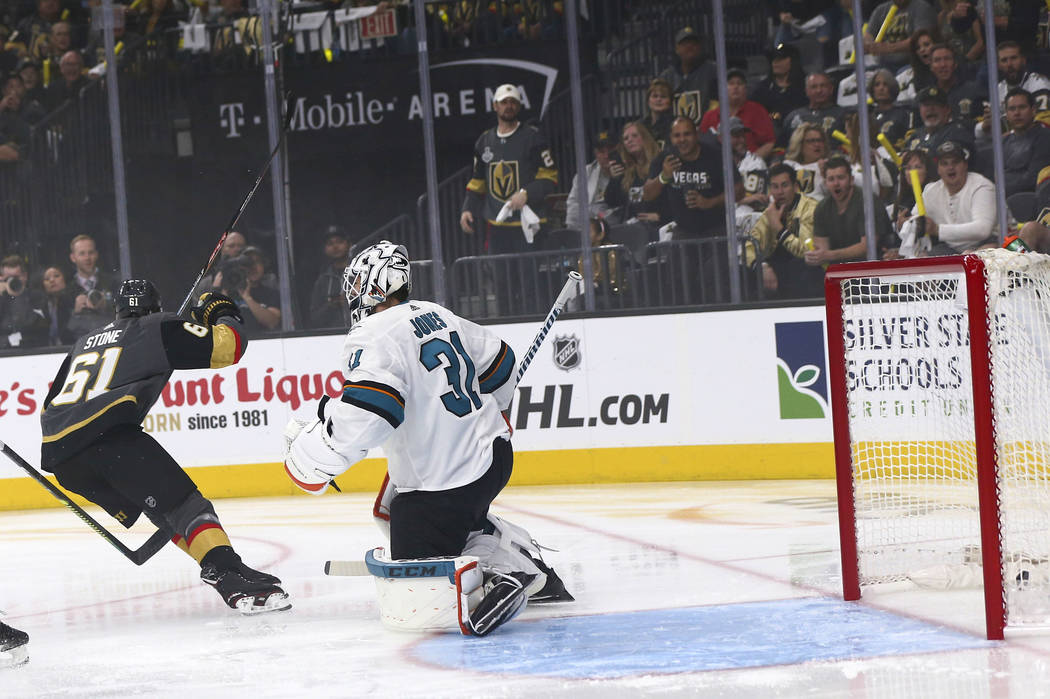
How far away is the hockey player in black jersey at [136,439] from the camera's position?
13.2 feet

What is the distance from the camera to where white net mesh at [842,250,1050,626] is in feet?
11.2

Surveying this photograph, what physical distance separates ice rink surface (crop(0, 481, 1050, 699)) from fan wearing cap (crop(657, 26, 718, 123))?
2.99m

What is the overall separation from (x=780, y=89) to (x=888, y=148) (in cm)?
83

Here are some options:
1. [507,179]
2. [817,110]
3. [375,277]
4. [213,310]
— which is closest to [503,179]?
[507,179]

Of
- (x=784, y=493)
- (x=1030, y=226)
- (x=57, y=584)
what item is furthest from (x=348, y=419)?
(x=1030, y=226)

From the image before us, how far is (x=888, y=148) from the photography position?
7.33 meters

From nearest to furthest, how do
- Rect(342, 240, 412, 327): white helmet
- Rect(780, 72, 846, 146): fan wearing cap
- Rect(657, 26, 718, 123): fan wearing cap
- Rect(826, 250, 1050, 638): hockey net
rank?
Rect(826, 250, 1050, 638): hockey net
Rect(342, 240, 412, 327): white helmet
Rect(780, 72, 846, 146): fan wearing cap
Rect(657, 26, 718, 123): fan wearing cap

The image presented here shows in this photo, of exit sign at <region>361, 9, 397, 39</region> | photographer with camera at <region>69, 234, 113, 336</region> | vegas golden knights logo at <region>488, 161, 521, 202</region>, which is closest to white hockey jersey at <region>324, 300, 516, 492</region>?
vegas golden knights logo at <region>488, 161, 521, 202</region>

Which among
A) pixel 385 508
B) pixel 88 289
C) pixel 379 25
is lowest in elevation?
pixel 385 508

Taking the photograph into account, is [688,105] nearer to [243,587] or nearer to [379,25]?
[379,25]

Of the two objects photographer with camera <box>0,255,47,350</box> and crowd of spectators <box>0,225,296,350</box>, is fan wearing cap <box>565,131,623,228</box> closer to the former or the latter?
crowd of spectators <box>0,225,296,350</box>

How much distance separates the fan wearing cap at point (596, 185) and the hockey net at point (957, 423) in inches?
106

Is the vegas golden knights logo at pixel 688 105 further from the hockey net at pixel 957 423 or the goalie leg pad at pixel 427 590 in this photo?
the goalie leg pad at pixel 427 590

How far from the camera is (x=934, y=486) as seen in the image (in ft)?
15.1
